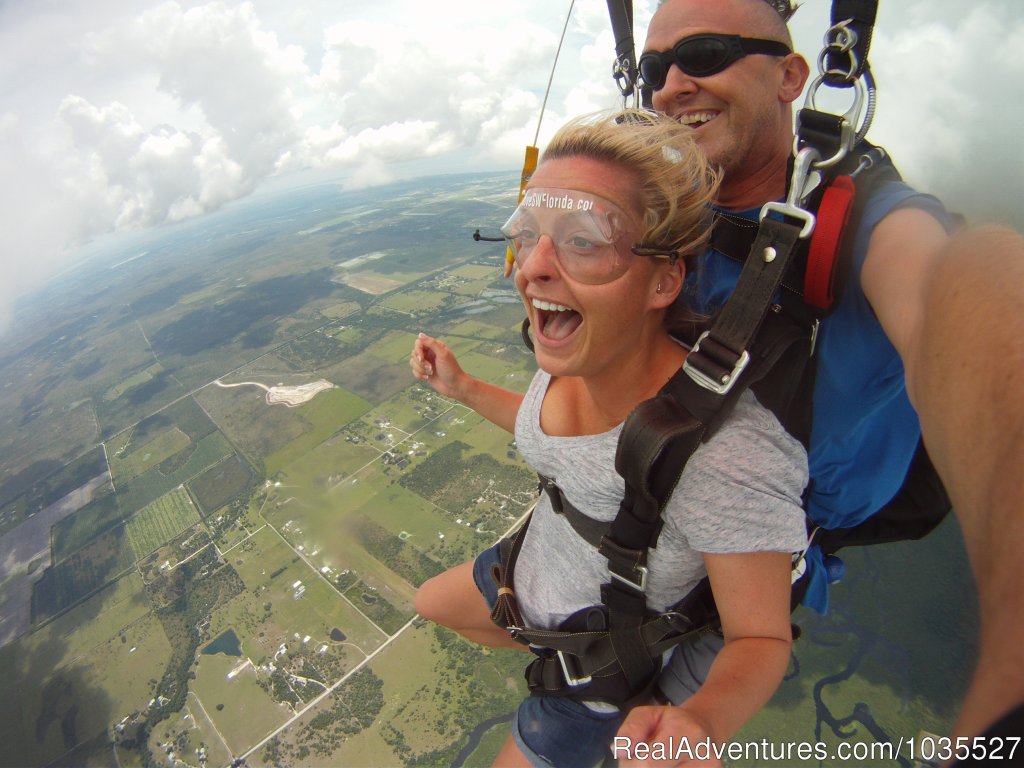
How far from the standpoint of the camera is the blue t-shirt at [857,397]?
1.32 metres

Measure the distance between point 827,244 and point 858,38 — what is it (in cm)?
87

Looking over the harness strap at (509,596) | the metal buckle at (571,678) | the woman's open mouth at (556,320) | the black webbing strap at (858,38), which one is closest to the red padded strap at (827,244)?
the black webbing strap at (858,38)

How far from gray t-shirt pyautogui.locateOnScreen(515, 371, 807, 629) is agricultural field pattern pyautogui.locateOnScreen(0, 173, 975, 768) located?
25.9 inches

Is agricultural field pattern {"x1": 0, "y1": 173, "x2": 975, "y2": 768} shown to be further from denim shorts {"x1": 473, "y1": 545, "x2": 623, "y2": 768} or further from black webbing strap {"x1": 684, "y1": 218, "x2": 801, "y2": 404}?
denim shorts {"x1": 473, "y1": 545, "x2": 623, "y2": 768}

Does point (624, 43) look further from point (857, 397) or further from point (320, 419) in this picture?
point (320, 419)

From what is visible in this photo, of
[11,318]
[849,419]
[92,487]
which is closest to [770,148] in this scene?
[849,419]

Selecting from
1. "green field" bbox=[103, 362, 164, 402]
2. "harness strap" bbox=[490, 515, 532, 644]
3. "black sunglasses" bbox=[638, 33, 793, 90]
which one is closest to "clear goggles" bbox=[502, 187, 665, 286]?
"black sunglasses" bbox=[638, 33, 793, 90]

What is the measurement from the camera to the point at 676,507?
4.77ft

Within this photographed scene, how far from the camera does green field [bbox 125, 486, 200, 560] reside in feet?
86.9

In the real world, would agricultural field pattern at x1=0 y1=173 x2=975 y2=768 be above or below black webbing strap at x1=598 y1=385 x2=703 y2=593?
below

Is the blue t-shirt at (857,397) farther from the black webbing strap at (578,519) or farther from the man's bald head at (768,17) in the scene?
the black webbing strap at (578,519)

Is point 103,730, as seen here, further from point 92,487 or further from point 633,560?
point 633,560

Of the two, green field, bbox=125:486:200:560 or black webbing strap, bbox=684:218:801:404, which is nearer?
black webbing strap, bbox=684:218:801:404

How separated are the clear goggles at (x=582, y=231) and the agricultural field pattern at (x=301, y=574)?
117cm
